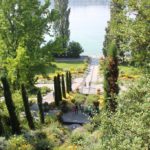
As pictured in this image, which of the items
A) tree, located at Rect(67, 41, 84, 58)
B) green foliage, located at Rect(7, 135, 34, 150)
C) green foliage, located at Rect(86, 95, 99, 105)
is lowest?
green foliage, located at Rect(86, 95, 99, 105)

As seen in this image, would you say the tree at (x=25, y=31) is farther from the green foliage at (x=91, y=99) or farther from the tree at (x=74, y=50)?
the tree at (x=74, y=50)

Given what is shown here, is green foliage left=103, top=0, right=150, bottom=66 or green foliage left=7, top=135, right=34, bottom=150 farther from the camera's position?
green foliage left=103, top=0, right=150, bottom=66

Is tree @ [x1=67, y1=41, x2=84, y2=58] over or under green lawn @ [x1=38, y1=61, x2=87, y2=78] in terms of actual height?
over

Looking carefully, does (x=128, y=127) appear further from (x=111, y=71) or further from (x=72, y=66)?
(x=72, y=66)

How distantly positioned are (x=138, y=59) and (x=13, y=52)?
13.0 meters

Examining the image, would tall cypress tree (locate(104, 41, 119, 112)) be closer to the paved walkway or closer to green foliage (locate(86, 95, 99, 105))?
green foliage (locate(86, 95, 99, 105))

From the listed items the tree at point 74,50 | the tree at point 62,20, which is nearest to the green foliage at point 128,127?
the tree at point 74,50

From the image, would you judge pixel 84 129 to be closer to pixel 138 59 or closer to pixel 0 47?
pixel 138 59

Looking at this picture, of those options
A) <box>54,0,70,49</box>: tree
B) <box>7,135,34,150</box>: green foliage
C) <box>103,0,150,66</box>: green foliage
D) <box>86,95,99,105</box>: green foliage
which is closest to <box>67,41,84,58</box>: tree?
<box>54,0,70,49</box>: tree

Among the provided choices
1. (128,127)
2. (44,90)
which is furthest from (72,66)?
(128,127)

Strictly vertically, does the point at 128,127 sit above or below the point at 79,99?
above

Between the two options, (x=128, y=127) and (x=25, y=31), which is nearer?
(x=128, y=127)

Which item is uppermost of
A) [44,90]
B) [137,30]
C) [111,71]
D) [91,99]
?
[137,30]

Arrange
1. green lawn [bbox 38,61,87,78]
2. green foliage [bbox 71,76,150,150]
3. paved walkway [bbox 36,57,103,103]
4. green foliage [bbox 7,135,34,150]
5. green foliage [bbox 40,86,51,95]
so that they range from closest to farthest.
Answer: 1. green foliage [bbox 71,76,150,150]
2. green foliage [bbox 7,135,34,150]
3. green foliage [bbox 40,86,51,95]
4. paved walkway [bbox 36,57,103,103]
5. green lawn [bbox 38,61,87,78]
